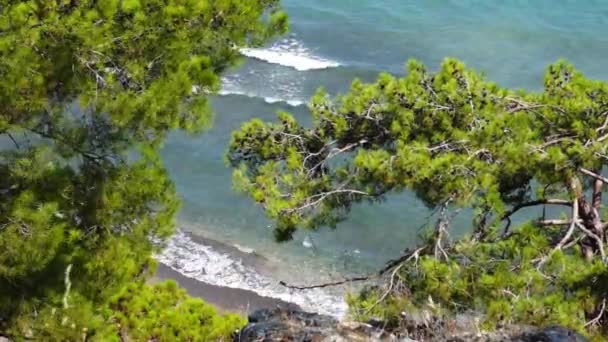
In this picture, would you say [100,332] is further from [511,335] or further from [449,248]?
[511,335]

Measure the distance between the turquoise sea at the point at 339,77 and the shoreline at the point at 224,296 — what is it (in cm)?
20

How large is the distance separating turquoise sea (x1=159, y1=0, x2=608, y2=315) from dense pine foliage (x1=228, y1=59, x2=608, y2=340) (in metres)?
5.41

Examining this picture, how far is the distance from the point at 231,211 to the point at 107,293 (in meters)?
8.03

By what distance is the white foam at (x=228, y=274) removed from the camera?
565 inches

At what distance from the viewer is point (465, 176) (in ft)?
26.9

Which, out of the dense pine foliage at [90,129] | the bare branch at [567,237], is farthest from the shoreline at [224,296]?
the bare branch at [567,237]

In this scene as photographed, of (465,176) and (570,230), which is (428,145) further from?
(570,230)

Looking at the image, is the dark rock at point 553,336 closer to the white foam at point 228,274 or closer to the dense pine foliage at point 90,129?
the dense pine foliage at point 90,129

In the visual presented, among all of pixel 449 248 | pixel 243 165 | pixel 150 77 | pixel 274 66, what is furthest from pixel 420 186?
pixel 274 66

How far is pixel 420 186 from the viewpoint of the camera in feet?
27.5

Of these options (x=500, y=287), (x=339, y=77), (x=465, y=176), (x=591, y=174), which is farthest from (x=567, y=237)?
(x=339, y=77)

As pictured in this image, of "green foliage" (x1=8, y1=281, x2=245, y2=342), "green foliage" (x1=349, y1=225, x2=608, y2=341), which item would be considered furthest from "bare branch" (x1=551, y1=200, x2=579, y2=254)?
"green foliage" (x1=8, y1=281, x2=245, y2=342)

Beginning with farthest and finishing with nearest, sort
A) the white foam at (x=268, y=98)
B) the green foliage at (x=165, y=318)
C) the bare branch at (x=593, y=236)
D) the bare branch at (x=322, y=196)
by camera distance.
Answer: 1. the white foam at (x=268, y=98)
2. the green foliage at (x=165, y=318)
3. the bare branch at (x=322, y=196)
4. the bare branch at (x=593, y=236)

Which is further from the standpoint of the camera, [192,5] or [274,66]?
[274,66]
